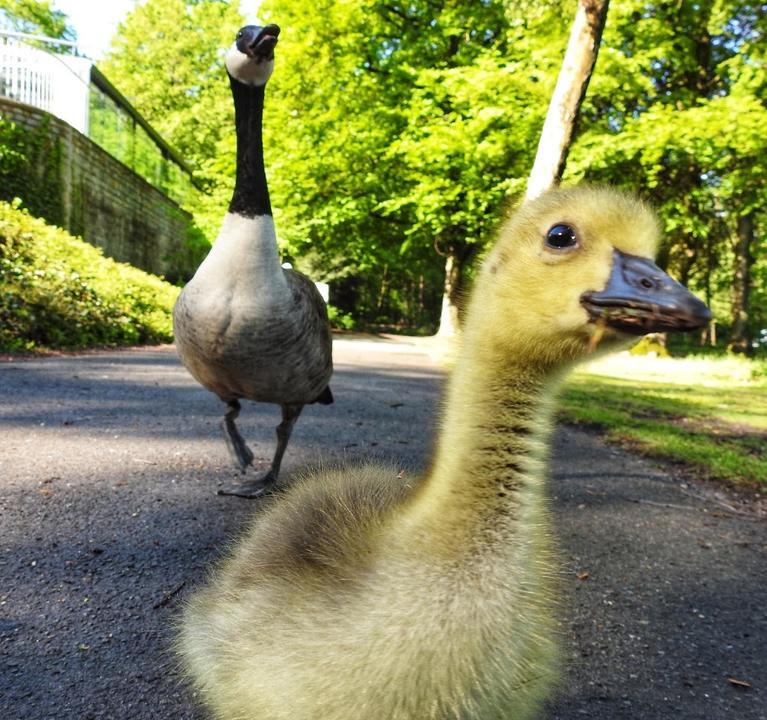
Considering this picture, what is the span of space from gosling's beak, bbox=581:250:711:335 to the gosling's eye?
4.5 inches

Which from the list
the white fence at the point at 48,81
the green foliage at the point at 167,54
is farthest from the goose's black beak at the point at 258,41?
the green foliage at the point at 167,54

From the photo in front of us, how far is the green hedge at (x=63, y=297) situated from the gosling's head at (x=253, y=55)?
26.9 ft

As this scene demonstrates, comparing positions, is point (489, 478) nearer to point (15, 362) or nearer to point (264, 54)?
point (264, 54)

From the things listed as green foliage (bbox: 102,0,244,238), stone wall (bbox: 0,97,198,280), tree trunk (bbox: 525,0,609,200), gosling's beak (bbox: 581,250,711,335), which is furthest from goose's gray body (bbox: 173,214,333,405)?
green foliage (bbox: 102,0,244,238)

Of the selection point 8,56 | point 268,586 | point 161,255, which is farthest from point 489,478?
point 161,255

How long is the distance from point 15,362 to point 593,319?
381 inches

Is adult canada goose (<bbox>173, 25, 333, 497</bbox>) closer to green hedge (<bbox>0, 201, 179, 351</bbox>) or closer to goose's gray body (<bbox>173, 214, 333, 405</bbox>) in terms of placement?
goose's gray body (<bbox>173, 214, 333, 405</bbox>)

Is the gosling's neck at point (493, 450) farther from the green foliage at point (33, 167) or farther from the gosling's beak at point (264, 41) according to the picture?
the green foliage at point (33, 167)

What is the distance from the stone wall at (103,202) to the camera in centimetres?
1712

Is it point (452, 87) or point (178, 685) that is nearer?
point (178, 685)

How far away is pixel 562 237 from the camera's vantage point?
1710 millimetres

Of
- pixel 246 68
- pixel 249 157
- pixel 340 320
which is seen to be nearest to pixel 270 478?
pixel 249 157

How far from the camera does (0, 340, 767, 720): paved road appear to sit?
222cm

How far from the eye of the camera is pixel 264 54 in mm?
3943
